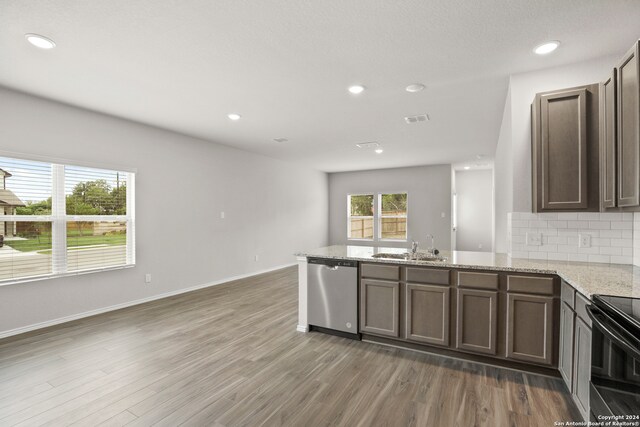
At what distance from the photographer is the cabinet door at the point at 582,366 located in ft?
5.92

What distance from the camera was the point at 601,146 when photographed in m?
2.43

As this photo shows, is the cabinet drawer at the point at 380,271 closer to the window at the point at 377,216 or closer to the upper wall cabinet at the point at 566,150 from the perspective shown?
the upper wall cabinet at the point at 566,150

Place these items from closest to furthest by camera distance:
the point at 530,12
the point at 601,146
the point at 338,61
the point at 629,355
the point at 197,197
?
the point at 629,355, the point at 530,12, the point at 601,146, the point at 338,61, the point at 197,197

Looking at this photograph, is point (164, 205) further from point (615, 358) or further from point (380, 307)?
point (615, 358)

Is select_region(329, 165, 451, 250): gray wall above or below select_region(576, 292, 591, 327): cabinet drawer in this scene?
above

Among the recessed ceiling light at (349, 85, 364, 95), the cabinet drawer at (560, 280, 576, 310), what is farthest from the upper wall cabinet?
the recessed ceiling light at (349, 85, 364, 95)

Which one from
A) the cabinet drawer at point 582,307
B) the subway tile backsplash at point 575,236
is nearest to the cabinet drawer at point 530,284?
the cabinet drawer at point 582,307

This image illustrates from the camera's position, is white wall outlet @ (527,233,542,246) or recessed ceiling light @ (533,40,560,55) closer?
recessed ceiling light @ (533,40,560,55)

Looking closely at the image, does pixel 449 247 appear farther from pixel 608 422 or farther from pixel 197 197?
pixel 608 422

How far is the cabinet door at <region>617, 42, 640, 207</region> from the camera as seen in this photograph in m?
1.92

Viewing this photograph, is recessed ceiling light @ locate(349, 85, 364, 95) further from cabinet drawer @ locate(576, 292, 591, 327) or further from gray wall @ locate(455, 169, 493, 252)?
gray wall @ locate(455, 169, 493, 252)

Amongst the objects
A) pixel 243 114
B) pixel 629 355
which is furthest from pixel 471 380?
pixel 243 114

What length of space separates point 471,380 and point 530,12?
107 inches

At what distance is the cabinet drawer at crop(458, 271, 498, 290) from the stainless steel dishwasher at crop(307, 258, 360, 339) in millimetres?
1007
